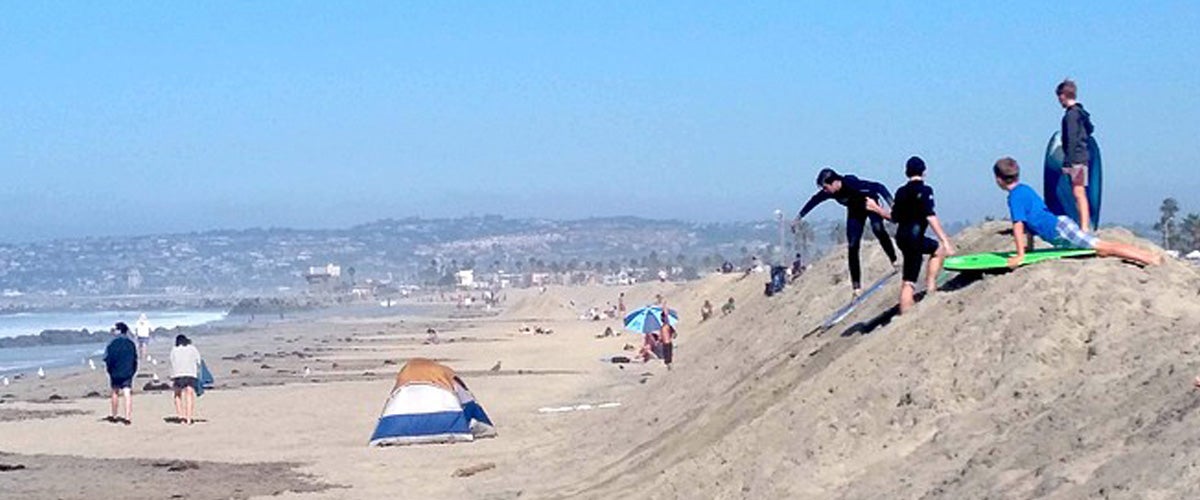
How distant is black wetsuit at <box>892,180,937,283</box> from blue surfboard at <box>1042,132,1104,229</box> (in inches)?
46.4

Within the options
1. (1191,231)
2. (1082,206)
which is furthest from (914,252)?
(1191,231)

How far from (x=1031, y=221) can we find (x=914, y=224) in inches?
54.3

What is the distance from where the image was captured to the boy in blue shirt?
526 inches

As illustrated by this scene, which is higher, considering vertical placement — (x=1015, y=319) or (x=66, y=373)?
(x=1015, y=319)

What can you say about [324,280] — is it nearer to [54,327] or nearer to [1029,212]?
[54,327]

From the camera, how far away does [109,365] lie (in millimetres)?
26734

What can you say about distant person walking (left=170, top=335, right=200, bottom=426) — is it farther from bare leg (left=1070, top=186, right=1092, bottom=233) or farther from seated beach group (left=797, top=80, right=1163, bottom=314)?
bare leg (left=1070, top=186, right=1092, bottom=233)

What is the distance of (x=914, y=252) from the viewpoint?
14648mm

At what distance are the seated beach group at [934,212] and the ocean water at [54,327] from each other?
35.1m

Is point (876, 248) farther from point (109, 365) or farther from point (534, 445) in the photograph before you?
point (109, 365)

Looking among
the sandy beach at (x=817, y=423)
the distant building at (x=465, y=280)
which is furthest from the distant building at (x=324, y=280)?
the sandy beach at (x=817, y=423)

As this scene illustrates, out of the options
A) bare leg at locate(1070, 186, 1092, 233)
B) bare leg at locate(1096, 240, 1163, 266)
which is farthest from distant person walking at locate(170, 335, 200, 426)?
bare leg at locate(1096, 240, 1163, 266)

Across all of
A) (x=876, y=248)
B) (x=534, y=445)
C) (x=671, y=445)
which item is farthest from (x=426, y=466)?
(x=876, y=248)

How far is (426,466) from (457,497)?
9.93 ft
